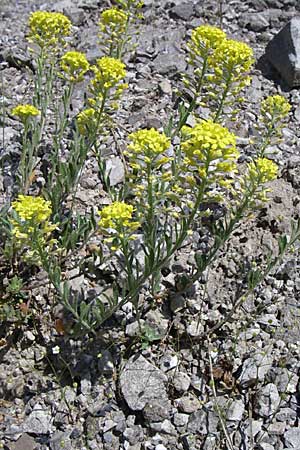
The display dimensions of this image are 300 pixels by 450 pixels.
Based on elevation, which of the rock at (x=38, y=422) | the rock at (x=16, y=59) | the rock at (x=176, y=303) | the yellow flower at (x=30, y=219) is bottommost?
the rock at (x=38, y=422)

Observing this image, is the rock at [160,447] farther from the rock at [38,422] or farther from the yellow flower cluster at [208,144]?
the yellow flower cluster at [208,144]

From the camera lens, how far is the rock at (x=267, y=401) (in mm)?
3789

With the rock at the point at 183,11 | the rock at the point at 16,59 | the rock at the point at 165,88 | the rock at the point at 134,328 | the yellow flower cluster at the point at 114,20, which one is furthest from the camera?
the rock at the point at 183,11

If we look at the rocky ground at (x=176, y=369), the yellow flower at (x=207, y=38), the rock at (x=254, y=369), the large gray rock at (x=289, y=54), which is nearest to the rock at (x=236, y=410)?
the rocky ground at (x=176, y=369)

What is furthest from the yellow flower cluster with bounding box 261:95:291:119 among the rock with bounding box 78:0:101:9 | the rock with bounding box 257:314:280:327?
the rock with bounding box 78:0:101:9

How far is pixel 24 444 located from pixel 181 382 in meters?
1.07

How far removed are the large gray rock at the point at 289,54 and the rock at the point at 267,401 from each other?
341cm

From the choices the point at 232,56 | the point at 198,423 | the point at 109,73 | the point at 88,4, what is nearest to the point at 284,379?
the point at 198,423

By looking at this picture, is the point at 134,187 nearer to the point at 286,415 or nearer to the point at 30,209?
the point at 30,209

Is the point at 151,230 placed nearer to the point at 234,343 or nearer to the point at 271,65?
the point at 234,343

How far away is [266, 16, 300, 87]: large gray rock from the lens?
5953 mm

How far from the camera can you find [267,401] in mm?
3822

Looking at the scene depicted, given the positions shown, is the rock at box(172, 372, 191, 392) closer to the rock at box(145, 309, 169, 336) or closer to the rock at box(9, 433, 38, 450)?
the rock at box(145, 309, 169, 336)

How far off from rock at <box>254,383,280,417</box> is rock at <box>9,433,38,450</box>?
1440 mm
